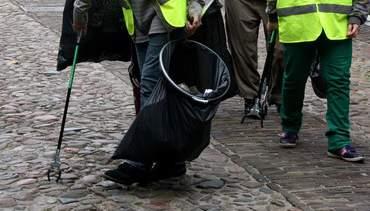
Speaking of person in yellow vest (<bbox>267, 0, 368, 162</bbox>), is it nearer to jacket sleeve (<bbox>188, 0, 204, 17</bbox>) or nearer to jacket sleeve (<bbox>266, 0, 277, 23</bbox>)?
jacket sleeve (<bbox>266, 0, 277, 23</bbox>)

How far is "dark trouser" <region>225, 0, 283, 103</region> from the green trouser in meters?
1.03

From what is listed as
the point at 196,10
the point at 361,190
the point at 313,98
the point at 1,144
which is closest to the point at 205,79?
the point at 196,10

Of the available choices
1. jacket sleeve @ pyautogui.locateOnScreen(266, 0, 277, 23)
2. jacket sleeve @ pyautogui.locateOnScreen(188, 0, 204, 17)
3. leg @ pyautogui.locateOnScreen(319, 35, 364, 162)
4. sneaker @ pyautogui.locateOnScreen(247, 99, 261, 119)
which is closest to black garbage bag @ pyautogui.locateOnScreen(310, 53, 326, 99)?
leg @ pyautogui.locateOnScreen(319, 35, 364, 162)

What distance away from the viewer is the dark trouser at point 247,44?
22.8 feet

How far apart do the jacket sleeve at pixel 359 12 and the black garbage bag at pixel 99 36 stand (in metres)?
1.60

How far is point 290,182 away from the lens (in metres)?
5.34

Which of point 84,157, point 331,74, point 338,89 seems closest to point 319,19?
point 331,74

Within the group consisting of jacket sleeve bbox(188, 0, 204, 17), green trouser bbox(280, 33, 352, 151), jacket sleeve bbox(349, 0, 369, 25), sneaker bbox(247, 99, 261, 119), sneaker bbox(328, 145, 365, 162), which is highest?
jacket sleeve bbox(188, 0, 204, 17)

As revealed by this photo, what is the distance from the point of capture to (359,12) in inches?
215

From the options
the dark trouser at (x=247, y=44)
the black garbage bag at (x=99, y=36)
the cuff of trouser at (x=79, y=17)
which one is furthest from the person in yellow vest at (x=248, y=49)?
the cuff of trouser at (x=79, y=17)

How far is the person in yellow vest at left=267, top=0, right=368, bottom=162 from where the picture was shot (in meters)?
5.51

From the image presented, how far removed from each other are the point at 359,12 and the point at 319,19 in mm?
279

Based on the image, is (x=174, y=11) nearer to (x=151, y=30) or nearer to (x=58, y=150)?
(x=151, y=30)

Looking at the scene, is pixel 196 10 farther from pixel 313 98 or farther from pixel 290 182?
pixel 313 98
